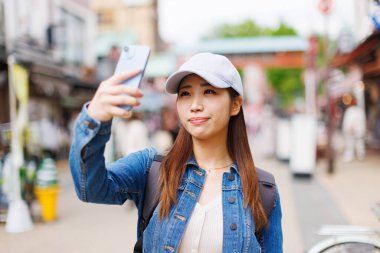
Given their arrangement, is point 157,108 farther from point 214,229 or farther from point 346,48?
point 214,229

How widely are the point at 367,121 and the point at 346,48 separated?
23.5ft

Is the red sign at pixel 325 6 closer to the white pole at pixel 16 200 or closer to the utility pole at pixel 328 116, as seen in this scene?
the utility pole at pixel 328 116

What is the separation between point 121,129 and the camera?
899cm

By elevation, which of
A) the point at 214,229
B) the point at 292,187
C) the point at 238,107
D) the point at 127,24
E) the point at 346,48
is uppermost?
the point at 127,24

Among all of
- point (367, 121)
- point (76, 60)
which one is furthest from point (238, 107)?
point (367, 121)

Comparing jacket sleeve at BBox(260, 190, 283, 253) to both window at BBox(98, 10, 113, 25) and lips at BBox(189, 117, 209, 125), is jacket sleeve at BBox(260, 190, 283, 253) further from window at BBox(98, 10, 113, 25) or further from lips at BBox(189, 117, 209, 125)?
window at BBox(98, 10, 113, 25)

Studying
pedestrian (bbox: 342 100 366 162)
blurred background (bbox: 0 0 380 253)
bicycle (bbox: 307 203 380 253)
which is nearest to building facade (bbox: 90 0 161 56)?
blurred background (bbox: 0 0 380 253)

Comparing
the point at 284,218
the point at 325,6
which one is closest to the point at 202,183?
the point at 284,218

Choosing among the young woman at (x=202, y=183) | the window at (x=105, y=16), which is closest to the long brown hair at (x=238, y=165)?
the young woman at (x=202, y=183)

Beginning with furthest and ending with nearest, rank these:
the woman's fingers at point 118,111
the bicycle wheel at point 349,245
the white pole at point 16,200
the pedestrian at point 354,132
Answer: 1. the pedestrian at point 354,132
2. the white pole at point 16,200
3. the bicycle wheel at point 349,245
4. the woman's fingers at point 118,111

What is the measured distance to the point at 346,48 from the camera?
15.3 meters

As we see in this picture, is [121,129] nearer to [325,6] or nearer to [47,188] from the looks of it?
[47,188]

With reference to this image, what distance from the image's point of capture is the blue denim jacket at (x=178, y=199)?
1.43 meters

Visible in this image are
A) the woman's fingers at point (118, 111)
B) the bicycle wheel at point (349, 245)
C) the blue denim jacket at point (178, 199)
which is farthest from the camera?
the bicycle wheel at point (349, 245)
